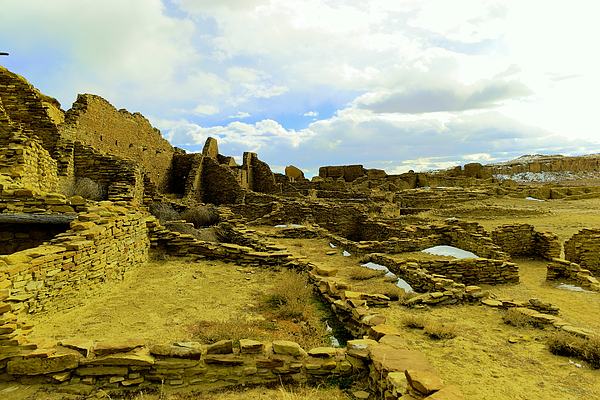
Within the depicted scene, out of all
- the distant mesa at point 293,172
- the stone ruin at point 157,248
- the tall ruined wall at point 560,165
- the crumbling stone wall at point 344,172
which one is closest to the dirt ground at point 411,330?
the stone ruin at point 157,248

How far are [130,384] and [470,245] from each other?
1080 centimetres

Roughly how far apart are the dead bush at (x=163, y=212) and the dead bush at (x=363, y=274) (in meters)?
7.71

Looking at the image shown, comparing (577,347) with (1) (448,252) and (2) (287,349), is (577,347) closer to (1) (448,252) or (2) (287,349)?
(2) (287,349)

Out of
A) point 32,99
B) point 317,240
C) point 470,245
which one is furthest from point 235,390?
point 32,99

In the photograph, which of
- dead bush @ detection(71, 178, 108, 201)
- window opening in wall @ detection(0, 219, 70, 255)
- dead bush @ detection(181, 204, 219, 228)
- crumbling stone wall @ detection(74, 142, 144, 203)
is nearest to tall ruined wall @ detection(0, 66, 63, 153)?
crumbling stone wall @ detection(74, 142, 144, 203)

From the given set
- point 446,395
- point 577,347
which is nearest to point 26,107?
point 446,395

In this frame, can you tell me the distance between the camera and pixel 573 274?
873 centimetres

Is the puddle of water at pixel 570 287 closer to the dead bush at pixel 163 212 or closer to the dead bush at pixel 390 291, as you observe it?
the dead bush at pixel 390 291

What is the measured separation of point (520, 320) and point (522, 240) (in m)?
8.49

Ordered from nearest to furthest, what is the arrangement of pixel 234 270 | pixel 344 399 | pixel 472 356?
pixel 344 399
pixel 472 356
pixel 234 270

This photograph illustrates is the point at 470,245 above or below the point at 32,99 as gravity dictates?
below

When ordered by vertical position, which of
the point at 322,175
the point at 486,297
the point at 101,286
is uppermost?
the point at 322,175

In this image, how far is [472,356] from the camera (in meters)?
4.10

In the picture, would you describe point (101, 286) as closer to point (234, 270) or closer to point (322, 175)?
point (234, 270)
